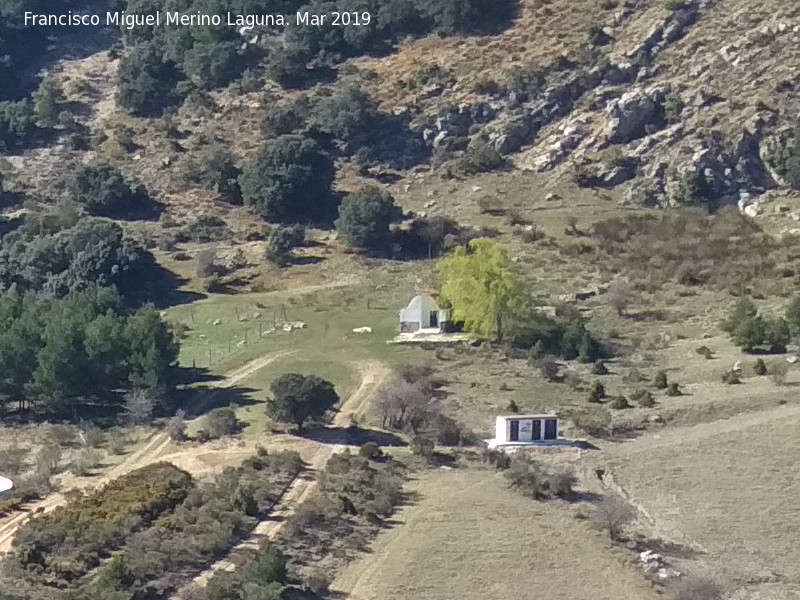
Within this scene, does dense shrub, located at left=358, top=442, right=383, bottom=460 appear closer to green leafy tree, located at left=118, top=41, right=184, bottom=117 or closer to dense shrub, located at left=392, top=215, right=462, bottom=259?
dense shrub, located at left=392, top=215, right=462, bottom=259

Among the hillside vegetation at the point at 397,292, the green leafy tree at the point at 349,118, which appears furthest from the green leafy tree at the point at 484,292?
the green leafy tree at the point at 349,118

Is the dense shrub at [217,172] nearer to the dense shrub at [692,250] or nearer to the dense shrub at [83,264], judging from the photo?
the dense shrub at [83,264]

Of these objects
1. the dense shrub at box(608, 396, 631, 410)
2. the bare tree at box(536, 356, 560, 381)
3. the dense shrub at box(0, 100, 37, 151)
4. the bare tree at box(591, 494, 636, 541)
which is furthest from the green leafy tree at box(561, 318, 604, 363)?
the dense shrub at box(0, 100, 37, 151)

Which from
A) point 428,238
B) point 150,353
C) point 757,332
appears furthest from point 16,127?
point 757,332

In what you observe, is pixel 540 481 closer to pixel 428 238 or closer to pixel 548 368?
pixel 548 368

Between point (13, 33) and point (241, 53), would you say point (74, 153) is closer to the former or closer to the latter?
point (241, 53)

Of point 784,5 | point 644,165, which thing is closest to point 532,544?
point 644,165
